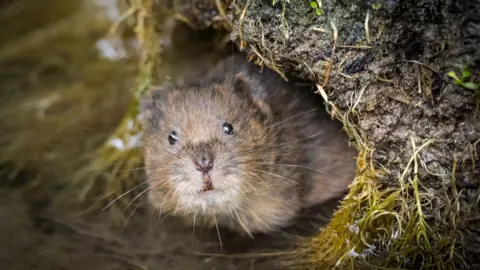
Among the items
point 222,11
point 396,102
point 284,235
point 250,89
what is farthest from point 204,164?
point 222,11

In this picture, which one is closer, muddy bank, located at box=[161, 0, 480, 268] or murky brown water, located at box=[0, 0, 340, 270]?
muddy bank, located at box=[161, 0, 480, 268]

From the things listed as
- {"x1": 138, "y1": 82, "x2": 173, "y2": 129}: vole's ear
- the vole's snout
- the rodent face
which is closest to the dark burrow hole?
the rodent face

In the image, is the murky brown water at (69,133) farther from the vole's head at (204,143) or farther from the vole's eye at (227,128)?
the vole's eye at (227,128)

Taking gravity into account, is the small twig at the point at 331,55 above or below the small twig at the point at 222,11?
below

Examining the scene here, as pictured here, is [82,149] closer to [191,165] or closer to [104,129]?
[104,129]

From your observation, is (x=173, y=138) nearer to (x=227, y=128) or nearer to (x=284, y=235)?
(x=227, y=128)

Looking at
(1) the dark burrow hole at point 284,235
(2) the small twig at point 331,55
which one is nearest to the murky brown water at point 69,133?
(1) the dark burrow hole at point 284,235

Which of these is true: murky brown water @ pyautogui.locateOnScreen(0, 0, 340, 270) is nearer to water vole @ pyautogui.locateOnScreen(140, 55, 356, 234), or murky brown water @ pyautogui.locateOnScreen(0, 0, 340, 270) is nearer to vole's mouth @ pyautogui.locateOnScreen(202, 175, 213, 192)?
water vole @ pyautogui.locateOnScreen(140, 55, 356, 234)
